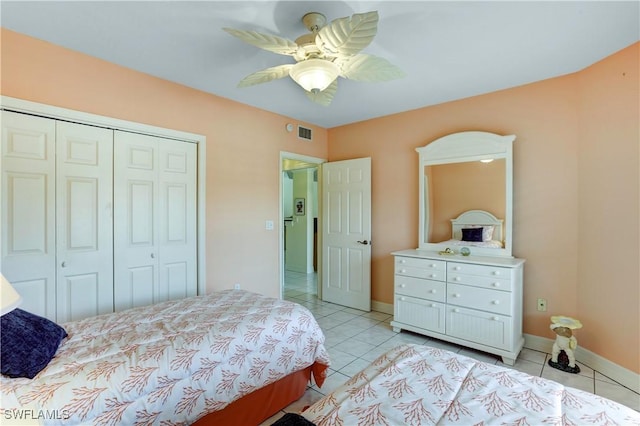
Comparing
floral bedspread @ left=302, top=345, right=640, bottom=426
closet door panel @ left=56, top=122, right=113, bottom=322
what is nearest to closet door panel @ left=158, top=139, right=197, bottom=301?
closet door panel @ left=56, top=122, right=113, bottom=322

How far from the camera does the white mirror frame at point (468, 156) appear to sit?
9.95ft

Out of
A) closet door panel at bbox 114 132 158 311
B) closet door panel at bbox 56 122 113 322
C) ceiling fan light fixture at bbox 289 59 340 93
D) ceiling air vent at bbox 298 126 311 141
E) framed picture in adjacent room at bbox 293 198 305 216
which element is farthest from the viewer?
framed picture in adjacent room at bbox 293 198 305 216

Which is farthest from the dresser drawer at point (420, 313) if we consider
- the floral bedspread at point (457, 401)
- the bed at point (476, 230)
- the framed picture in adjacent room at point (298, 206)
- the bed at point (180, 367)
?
the framed picture in adjacent room at point (298, 206)

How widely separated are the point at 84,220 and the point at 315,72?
7.14 feet

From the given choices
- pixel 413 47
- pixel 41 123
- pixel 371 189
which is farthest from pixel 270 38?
pixel 371 189

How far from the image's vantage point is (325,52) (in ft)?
6.06

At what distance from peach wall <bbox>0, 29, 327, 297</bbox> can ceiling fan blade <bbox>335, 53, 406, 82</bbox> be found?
1815 millimetres

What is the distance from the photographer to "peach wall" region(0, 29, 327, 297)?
2.24 meters

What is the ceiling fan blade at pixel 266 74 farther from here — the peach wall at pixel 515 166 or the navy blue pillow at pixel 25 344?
the navy blue pillow at pixel 25 344

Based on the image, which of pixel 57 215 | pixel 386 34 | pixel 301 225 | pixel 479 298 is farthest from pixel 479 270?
pixel 301 225

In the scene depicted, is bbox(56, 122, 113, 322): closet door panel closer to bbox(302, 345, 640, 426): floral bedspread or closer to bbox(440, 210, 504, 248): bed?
bbox(302, 345, 640, 426): floral bedspread

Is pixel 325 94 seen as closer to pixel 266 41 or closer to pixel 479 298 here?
pixel 266 41

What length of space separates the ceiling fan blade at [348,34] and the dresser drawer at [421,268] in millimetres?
2200

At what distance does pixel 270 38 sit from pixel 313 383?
241 cm
